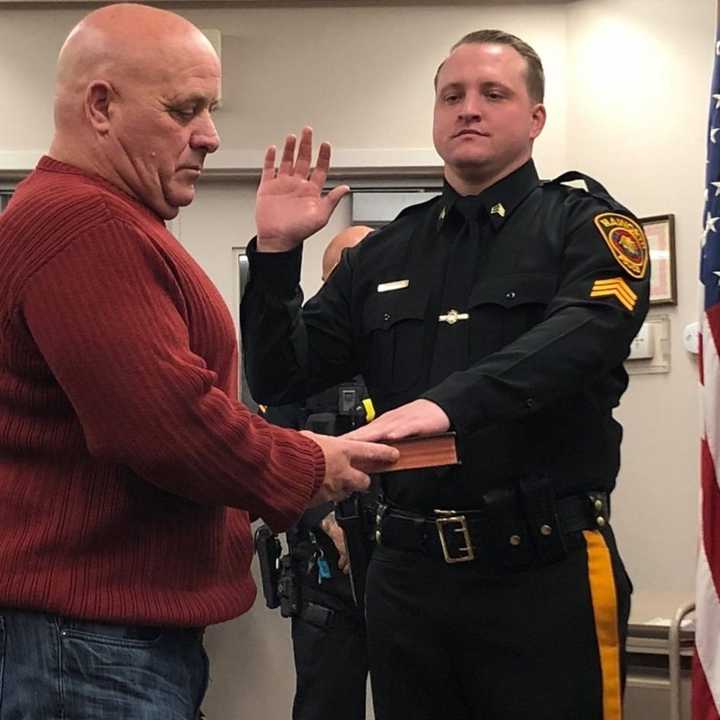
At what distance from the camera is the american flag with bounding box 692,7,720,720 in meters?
2.26

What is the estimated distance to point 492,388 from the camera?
5.19ft

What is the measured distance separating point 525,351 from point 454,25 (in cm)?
235

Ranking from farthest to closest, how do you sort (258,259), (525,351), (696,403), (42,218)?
(696,403), (258,259), (525,351), (42,218)

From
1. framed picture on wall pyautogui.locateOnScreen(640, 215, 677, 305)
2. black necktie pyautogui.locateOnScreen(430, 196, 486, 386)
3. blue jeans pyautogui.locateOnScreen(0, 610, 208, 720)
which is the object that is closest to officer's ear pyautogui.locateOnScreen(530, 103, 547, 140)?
black necktie pyautogui.locateOnScreen(430, 196, 486, 386)

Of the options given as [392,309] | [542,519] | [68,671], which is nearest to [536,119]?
[392,309]

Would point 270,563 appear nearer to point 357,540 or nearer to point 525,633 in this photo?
point 357,540

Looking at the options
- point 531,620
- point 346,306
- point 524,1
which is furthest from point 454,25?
point 531,620

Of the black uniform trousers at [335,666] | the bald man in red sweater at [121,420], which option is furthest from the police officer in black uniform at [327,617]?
the bald man in red sweater at [121,420]

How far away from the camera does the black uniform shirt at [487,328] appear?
63.6 inches

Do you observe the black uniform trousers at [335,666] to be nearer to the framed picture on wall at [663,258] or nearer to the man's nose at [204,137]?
the framed picture on wall at [663,258]

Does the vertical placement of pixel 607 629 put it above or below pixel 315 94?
below

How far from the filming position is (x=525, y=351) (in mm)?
1608

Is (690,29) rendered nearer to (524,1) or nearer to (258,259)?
(524,1)

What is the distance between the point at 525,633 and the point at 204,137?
85 cm
